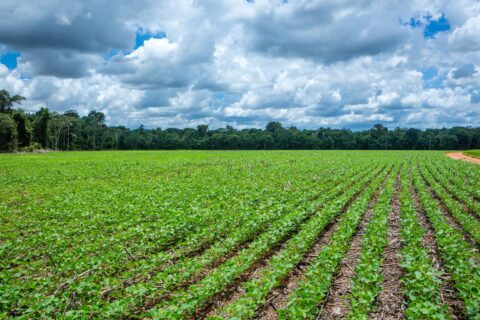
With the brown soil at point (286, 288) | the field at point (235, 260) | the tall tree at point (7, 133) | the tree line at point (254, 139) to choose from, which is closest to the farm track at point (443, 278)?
the field at point (235, 260)

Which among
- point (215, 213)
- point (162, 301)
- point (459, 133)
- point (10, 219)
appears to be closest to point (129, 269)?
point (162, 301)

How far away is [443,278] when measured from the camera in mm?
6766

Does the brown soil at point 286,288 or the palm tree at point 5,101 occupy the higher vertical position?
the palm tree at point 5,101

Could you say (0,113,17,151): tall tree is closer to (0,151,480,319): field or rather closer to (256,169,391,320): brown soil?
(0,151,480,319): field

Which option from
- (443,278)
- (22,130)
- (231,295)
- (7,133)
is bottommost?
(231,295)

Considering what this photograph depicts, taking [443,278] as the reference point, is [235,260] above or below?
below

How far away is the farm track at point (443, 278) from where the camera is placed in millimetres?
5672

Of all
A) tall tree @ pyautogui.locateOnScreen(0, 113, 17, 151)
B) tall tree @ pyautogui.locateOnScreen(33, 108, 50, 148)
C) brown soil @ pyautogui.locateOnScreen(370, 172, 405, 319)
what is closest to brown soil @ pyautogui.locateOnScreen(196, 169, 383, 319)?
brown soil @ pyautogui.locateOnScreen(370, 172, 405, 319)

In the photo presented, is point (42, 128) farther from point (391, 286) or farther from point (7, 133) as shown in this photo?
point (391, 286)

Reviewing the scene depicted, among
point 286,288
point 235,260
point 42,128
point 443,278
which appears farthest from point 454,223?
point 42,128

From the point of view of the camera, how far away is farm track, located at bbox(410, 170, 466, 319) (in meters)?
5.67

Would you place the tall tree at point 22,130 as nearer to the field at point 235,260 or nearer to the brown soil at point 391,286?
the field at point 235,260

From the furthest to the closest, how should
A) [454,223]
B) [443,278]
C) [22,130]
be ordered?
1. [22,130]
2. [454,223]
3. [443,278]

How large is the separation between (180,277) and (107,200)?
10661 mm
